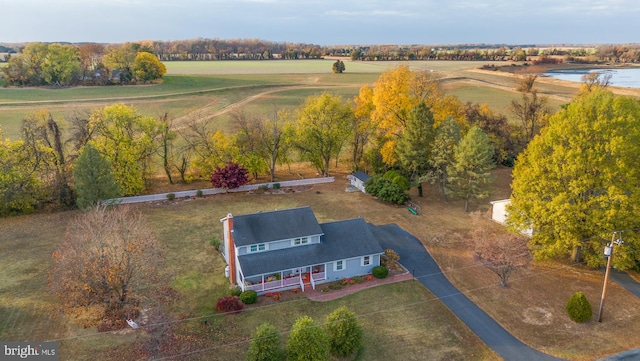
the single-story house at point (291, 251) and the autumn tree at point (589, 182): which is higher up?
the autumn tree at point (589, 182)

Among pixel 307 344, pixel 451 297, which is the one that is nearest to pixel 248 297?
pixel 307 344

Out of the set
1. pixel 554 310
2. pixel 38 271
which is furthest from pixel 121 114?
pixel 554 310

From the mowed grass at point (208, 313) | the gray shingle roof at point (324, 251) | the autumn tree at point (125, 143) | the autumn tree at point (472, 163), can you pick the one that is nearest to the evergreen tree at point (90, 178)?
the autumn tree at point (125, 143)

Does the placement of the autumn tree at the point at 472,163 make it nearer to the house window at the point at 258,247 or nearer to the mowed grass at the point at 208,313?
the mowed grass at the point at 208,313

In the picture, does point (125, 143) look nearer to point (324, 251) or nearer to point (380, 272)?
point (324, 251)

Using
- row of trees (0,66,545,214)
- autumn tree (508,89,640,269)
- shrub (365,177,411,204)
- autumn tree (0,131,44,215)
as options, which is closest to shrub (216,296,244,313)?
autumn tree (508,89,640,269)

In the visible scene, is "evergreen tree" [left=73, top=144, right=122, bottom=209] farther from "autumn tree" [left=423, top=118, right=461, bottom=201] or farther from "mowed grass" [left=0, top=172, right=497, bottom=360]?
"autumn tree" [left=423, top=118, right=461, bottom=201]
